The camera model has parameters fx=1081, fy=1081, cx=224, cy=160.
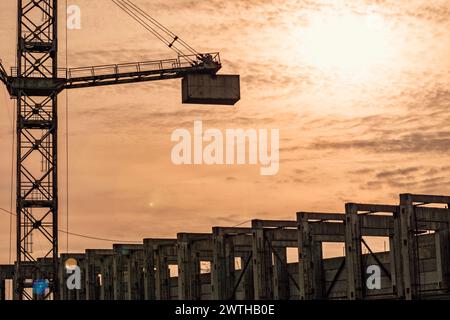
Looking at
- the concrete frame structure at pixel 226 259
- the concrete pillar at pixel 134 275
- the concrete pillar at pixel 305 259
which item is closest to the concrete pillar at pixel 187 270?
the concrete frame structure at pixel 226 259

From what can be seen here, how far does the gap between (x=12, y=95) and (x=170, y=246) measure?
18.8 metres

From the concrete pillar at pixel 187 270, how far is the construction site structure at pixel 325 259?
0.08 meters

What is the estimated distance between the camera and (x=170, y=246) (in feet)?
304

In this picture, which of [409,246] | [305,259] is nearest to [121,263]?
[305,259]

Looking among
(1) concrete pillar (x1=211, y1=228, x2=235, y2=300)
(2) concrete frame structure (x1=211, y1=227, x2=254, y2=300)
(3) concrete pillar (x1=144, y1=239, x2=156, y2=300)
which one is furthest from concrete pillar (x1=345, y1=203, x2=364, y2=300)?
(3) concrete pillar (x1=144, y1=239, x2=156, y2=300)

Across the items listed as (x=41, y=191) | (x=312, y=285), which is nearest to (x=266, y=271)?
(x=312, y=285)

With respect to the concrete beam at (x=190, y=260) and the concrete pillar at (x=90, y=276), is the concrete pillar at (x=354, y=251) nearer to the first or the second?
the concrete beam at (x=190, y=260)

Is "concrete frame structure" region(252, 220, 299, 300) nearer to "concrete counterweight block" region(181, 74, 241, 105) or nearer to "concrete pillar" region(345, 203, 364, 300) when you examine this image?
"concrete pillar" region(345, 203, 364, 300)

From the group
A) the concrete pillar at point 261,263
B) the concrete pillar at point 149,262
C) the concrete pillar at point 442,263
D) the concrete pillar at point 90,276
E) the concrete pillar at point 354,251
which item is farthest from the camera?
the concrete pillar at point 90,276

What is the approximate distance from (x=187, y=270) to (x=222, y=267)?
18.1ft

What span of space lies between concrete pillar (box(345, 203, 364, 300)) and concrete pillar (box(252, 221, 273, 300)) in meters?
8.47

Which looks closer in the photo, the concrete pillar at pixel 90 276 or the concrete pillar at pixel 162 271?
the concrete pillar at pixel 162 271

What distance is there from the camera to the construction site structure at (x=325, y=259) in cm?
6569
